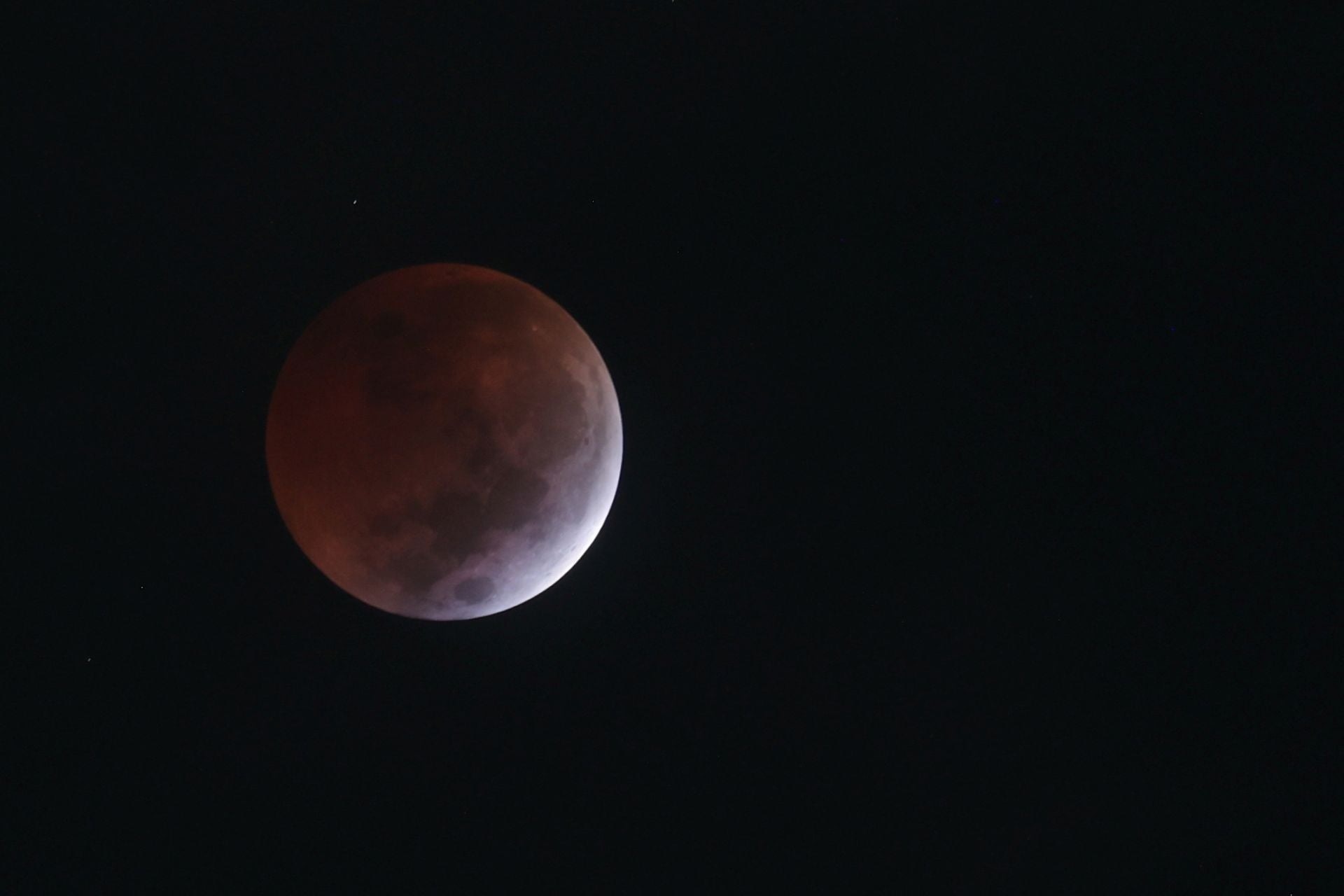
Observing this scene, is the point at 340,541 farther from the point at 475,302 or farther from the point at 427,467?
the point at 475,302

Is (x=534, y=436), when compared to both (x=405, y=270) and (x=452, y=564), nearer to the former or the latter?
(x=452, y=564)

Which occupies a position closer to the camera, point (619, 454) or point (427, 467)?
point (427, 467)

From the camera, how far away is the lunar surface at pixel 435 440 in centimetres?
614

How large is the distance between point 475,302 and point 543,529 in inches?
73.7

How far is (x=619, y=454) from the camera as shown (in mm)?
7602

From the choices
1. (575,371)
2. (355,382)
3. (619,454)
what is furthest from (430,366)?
(619,454)

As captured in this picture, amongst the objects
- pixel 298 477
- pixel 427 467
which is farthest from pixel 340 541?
pixel 427 467

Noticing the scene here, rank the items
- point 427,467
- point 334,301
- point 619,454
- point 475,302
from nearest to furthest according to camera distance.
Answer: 1. point 427,467
2. point 475,302
3. point 334,301
4. point 619,454

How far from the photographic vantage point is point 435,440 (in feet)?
20.0

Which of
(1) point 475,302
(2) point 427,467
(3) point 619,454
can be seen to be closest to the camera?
(2) point 427,467

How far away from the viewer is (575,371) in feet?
22.4

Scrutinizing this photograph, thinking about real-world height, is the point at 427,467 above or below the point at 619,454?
below

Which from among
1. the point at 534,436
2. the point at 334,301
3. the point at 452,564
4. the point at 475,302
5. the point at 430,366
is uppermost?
the point at 334,301

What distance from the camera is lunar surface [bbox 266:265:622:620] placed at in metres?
6.14
